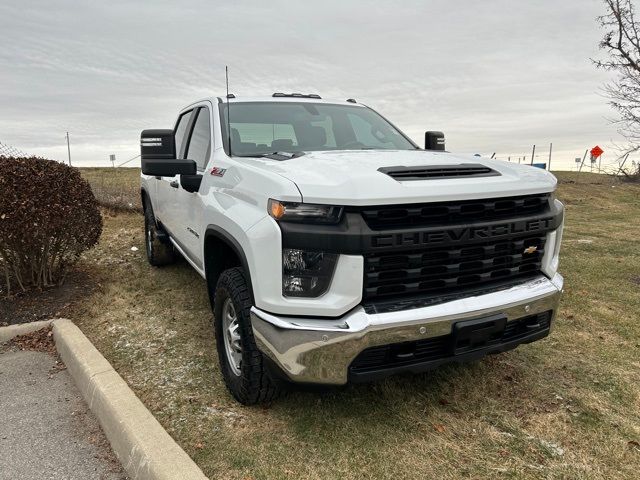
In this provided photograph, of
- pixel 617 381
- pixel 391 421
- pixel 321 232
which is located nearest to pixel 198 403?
pixel 391 421

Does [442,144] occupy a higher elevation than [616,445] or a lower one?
higher

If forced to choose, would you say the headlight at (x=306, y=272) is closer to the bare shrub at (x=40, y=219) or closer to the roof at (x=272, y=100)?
the roof at (x=272, y=100)

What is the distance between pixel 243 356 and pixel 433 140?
2.69 meters

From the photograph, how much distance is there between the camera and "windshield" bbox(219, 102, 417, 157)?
391 centimetres

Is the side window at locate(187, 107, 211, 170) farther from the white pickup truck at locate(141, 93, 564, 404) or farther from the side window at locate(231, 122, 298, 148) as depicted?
the white pickup truck at locate(141, 93, 564, 404)

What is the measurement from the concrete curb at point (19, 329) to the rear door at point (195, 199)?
4.79 ft

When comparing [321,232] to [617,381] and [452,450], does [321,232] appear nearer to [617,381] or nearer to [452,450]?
[452,450]

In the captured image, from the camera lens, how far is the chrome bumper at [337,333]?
2.48 meters

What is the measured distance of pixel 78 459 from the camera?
2.85m

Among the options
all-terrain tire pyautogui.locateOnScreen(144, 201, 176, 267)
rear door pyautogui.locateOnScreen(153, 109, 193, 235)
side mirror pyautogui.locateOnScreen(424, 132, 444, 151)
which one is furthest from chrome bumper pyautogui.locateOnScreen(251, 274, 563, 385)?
all-terrain tire pyautogui.locateOnScreen(144, 201, 176, 267)

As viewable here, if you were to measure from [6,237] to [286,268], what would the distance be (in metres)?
3.81

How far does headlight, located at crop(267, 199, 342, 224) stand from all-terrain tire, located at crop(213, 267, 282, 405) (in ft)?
1.87

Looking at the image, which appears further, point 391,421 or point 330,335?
point 391,421

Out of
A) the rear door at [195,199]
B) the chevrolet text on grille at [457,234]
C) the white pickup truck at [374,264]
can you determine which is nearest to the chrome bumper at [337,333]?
the white pickup truck at [374,264]
